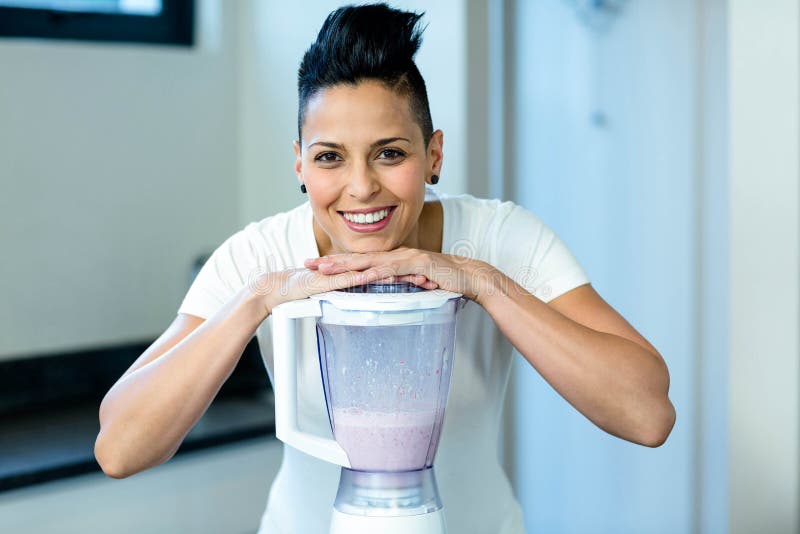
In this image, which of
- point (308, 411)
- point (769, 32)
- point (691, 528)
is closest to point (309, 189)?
point (308, 411)

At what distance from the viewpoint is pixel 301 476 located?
1232mm

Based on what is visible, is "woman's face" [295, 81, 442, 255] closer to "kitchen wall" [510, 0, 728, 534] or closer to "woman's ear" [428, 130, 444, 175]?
"woman's ear" [428, 130, 444, 175]

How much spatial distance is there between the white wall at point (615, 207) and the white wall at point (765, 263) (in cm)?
41

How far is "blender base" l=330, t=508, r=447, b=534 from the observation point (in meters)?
0.89

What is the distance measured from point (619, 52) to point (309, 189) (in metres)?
1.28

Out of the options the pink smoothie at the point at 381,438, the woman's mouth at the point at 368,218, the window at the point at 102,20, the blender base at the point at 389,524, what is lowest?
the blender base at the point at 389,524

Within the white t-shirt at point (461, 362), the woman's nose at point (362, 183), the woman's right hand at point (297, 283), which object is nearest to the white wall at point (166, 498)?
the white t-shirt at point (461, 362)

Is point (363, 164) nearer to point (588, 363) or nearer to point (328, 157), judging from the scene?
point (328, 157)

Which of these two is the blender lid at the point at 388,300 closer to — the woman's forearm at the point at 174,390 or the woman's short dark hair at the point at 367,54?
the woman's forearm at the point at 174,390

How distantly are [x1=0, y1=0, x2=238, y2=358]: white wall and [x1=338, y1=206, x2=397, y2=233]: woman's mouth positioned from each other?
1343 mm

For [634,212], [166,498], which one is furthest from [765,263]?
[166,498]

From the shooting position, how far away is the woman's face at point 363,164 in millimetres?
1039

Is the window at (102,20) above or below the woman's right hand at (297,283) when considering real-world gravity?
above

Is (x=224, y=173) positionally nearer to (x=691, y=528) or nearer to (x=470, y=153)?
(x=470, y=153)
